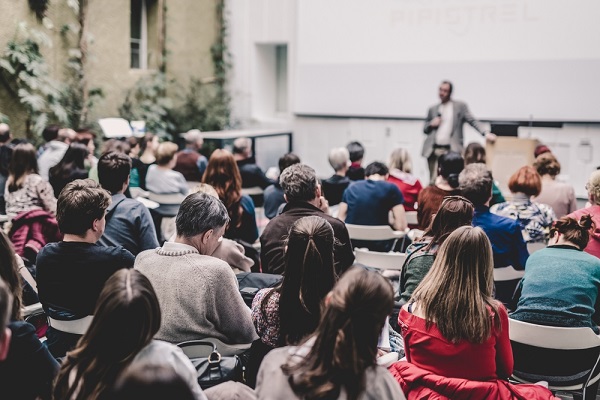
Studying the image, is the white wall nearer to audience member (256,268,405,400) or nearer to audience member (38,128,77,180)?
audience member (38,128,77,180)

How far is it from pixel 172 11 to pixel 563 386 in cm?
1026

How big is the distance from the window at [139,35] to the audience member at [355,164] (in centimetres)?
639

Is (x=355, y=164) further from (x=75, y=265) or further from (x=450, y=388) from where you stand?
(x=450, y=388)

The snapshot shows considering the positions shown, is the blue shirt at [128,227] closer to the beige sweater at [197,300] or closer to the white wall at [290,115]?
the beige sweater at [197,300]

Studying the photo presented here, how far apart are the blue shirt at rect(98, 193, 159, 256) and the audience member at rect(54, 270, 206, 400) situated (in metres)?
1.99

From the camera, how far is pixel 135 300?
1.70 meters

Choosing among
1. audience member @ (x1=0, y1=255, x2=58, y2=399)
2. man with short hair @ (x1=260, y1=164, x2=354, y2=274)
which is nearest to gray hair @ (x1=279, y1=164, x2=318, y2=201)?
man with short hair @ (x1=260, y1=164, x2=354, y2=274)

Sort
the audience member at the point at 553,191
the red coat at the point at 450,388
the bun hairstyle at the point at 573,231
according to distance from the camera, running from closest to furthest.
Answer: the red coat at the point at 450,388, the bun hairstyle at the point at 573,231, the audience member at the point at 553,191

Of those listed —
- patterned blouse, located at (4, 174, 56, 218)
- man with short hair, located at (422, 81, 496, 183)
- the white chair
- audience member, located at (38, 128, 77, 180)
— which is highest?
man with short hair, located at (422, 81, 496, 183)

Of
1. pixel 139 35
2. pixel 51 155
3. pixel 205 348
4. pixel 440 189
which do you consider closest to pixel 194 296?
pixel 205 348

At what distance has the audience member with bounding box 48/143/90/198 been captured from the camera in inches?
210

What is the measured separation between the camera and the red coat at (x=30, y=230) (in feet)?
13.6

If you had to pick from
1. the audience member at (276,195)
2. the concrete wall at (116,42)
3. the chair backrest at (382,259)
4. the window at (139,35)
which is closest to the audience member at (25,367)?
the chair backrest at (382,259)

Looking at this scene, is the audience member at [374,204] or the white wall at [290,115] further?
the white wall at [290,115]
